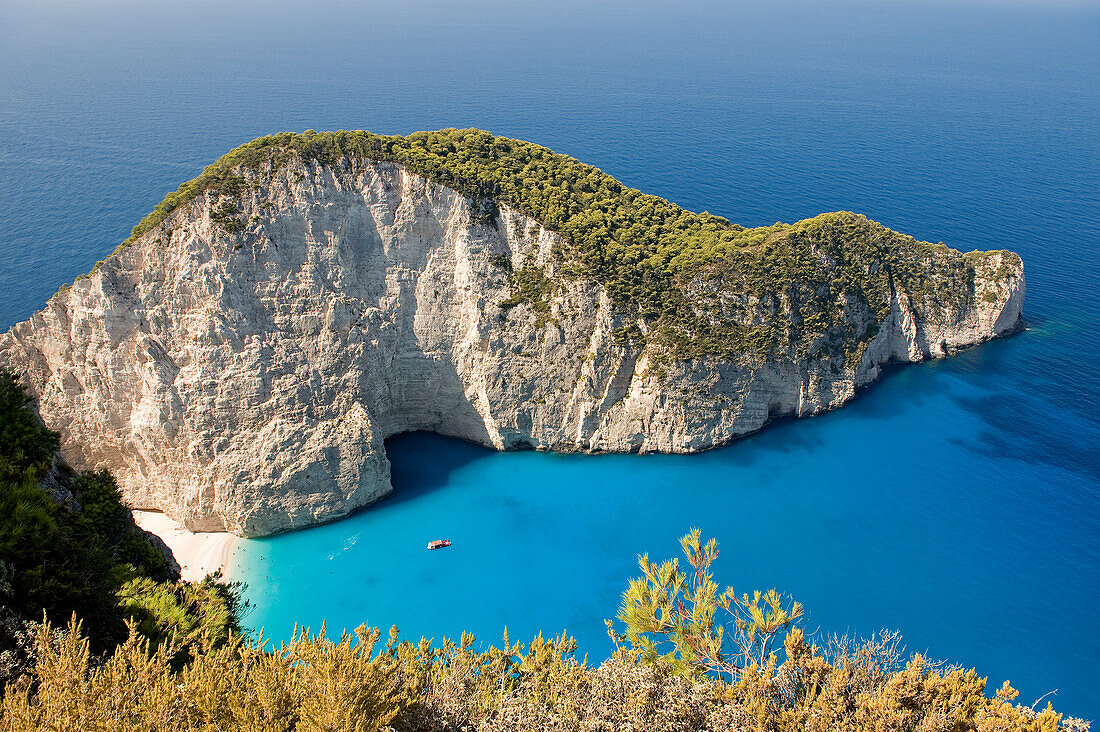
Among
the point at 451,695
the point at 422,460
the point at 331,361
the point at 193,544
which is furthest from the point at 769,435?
the point at 193,544

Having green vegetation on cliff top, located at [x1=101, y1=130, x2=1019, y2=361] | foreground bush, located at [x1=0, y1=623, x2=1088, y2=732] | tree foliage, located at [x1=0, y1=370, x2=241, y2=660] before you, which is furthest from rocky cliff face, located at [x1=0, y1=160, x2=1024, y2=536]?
foreground bush, located at [x1=0, y1=623, x2=1088, y2=732]

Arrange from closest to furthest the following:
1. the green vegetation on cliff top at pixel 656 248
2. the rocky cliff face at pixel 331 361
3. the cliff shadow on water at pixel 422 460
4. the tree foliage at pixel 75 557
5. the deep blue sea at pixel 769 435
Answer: the tree foliage at pixel 75 557 → the deep blue sea at pixel 769 435 → the rocky cliff face at pixel 331 361 → the green vegetation on cliff top at pixel 656 248 → the cliff shadow on water at pixel 422 460

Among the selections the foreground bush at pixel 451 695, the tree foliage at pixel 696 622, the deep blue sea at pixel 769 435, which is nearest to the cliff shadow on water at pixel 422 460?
the deep blue sea at pixel 769 435

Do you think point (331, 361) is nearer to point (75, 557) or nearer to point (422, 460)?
point (422, 460)

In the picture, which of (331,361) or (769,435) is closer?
(331,361)

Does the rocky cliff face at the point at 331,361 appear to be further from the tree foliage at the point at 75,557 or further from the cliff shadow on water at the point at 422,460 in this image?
the tree foliage at the point at 75,557

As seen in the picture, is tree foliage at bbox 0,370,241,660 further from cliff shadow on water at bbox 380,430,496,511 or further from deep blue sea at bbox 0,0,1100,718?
cliff shadow on water at bbox 380,430,496,511
